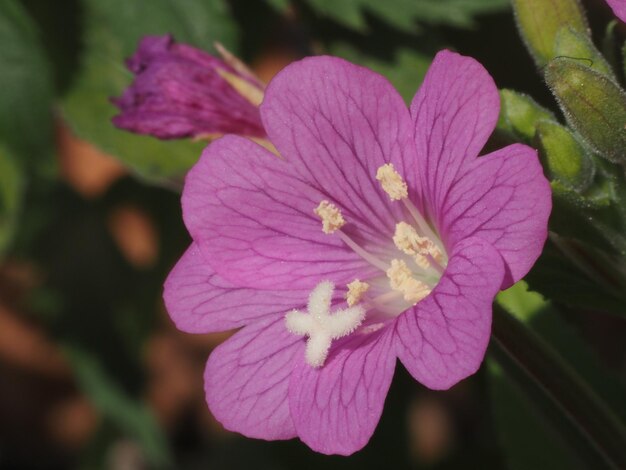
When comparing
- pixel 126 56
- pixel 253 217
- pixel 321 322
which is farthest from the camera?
pixel 126 56

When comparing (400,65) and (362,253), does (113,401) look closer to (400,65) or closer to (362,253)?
(400,65)

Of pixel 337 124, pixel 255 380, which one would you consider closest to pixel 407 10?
pixel 337 124

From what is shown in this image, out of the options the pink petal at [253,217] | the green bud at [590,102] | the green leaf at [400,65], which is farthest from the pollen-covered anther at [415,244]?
the green leaf at [400,65]

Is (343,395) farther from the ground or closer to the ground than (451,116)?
closer to the ground

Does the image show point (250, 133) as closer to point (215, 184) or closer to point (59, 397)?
point (215, 184)

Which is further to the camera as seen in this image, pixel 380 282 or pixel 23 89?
pixel 23 89

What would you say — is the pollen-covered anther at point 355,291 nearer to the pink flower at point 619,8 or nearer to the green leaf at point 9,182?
the pink flower at point 619,8

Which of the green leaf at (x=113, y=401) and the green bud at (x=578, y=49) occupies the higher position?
the green bud at (x=578, y=49)

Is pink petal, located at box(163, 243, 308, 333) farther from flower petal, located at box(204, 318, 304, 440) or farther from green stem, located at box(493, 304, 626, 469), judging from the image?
green stem, located at box(493, 304, 626, 469)
